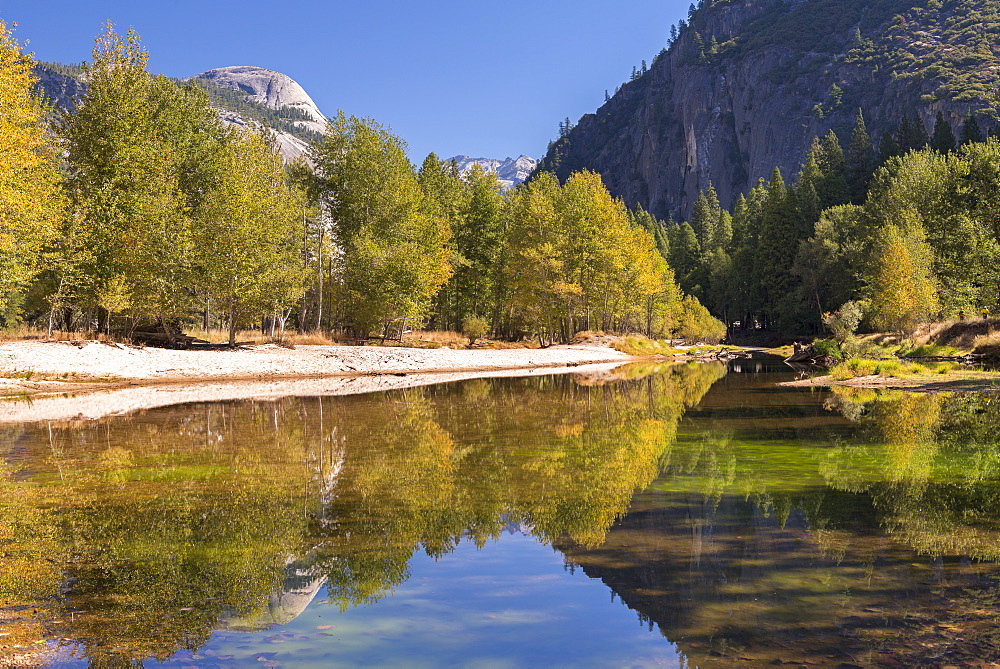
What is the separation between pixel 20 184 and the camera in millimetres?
27000

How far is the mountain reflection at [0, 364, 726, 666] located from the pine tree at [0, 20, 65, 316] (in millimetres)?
14241

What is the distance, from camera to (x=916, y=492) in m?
8.47

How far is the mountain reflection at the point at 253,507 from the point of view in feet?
17.1

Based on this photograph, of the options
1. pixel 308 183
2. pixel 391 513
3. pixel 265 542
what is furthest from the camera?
pixel 308 183

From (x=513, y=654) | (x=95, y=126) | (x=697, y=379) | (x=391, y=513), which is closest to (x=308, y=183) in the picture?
(x=95, y=126)

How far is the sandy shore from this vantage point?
870 inches

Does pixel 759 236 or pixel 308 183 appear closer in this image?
pixel 308 183

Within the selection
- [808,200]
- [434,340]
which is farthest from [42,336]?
[808,200]

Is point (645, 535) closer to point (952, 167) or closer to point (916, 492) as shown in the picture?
point (916, 492)

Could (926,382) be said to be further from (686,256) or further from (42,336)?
(686,256)

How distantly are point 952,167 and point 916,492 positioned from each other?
62.3 metres

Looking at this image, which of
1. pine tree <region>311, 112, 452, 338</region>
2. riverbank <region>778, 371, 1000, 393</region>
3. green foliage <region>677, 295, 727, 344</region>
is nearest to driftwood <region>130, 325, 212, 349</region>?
pine tree <region>311, 112, 452, 338</region>

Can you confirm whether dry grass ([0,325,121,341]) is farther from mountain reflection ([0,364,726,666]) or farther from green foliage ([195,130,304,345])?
mountain reflection ([0,364,726,666])

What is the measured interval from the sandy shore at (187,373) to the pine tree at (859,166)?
89.8 metres
